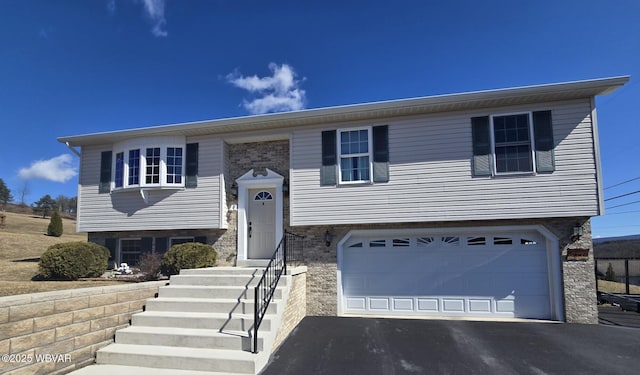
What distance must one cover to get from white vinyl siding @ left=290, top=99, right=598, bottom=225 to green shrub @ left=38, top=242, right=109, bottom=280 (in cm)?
487

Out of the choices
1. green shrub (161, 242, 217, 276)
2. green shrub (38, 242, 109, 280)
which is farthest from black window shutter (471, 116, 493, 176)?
green shrub (38, 242, 109, 280)

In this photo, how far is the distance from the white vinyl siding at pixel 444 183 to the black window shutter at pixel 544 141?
121 mm

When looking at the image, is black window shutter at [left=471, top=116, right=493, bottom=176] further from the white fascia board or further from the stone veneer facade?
the stone veneer facade

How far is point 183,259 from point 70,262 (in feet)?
7.77

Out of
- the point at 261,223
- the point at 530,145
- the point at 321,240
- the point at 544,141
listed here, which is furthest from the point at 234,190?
the point at 544,141

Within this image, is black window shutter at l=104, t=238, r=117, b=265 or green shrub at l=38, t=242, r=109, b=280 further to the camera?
black window shutter at l=104, t=238, r=117, b=265

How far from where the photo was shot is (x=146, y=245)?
988 cm

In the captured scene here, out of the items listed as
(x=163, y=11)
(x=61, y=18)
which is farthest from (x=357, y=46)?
(x=61, y=18)

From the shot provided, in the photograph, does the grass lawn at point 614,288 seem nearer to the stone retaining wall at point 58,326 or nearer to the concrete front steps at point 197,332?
the concrete front steps at point 197,332

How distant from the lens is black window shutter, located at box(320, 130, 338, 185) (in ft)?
28.2

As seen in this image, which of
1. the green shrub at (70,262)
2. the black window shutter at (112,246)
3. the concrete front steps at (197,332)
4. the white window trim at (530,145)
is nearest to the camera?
the concrete front steps at (197,332)

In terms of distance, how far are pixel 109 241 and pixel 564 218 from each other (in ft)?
40.1

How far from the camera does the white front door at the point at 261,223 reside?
920cm

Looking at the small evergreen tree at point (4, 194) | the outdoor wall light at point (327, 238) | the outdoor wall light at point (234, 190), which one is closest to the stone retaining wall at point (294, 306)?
the outdoor wall light at point (327, 238)
